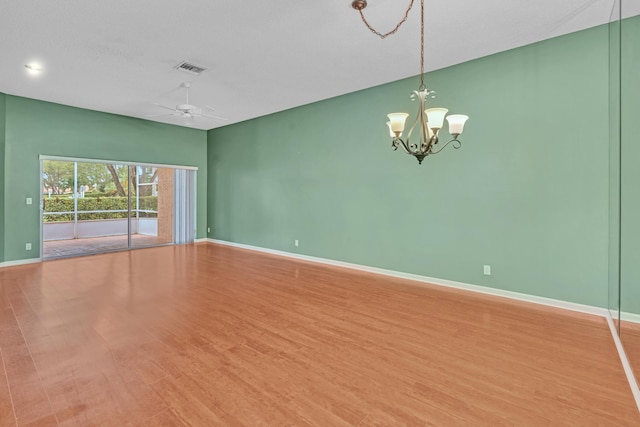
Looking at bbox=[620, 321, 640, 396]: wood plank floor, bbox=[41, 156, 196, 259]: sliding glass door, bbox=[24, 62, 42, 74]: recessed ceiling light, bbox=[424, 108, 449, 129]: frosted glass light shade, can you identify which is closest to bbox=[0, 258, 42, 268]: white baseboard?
bbox=[41, 156, 196, 259]: sliding glass door

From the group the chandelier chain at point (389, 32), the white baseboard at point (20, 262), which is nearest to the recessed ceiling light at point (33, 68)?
the white baseboard at point (20, 262)

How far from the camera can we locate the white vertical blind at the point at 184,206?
8195mm

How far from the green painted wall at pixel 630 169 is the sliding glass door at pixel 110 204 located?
8235mm

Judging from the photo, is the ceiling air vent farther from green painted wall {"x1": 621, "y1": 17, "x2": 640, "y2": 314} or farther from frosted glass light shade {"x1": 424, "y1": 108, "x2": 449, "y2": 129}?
green painted wall {"x1": 621, "y1": 17, "x2": 640, "y2": 314}

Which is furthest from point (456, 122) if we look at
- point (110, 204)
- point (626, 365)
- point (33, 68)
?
point (110, 204)

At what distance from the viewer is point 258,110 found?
654cm

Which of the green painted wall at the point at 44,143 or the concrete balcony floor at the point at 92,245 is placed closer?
the green painted wall at the point at 44,143

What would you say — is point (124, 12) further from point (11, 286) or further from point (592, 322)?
point (592, 322)

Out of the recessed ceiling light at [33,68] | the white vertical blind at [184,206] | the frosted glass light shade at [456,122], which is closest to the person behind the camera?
the frosted glass light shade at [456,122]

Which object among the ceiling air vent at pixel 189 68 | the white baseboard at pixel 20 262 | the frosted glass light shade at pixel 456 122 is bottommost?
the white baseboard at pixel 20 262

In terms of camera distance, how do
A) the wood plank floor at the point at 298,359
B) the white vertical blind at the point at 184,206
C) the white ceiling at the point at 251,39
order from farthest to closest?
the white vertical blind at the point at 184,206, the white ceiling at the point at 251,39, the wood plank floor at the point at 298,359

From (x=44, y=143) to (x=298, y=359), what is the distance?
663cm

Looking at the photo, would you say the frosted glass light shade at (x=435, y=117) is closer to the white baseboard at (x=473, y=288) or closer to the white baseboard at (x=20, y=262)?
the white baseboard at (x=473, y=288)

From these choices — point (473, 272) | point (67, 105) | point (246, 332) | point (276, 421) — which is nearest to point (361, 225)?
point (473, 272)
